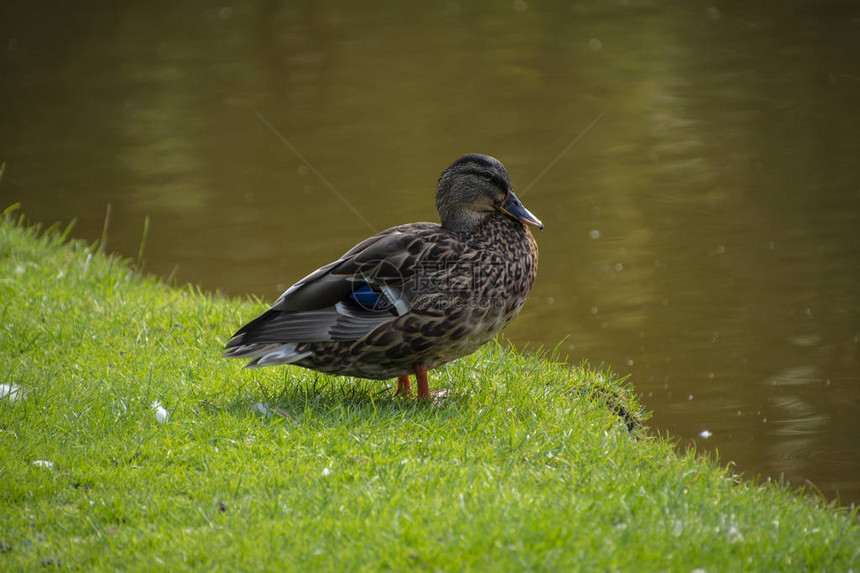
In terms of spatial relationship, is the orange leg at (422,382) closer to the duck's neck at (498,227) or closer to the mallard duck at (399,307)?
the mallard duck at (399,307)

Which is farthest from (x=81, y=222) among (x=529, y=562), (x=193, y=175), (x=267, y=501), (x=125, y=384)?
(x=529, y=562)

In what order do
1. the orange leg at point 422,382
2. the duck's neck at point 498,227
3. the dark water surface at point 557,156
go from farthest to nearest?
the dark water surface at point 557,156 → the duck's neck at point 498,227 → the orange leg at point 422,382

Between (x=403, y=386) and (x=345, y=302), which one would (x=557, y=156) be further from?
(x=345, y=302)

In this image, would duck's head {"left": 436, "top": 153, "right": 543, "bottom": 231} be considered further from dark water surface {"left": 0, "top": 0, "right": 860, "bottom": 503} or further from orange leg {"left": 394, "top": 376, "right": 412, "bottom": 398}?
dark water surface {"left": 0, "top": 0, "right": 860, "bottom": 503}

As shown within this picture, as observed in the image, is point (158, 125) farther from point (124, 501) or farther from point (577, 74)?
point (124, 501)

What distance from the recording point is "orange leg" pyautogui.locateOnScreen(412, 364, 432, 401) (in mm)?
4246

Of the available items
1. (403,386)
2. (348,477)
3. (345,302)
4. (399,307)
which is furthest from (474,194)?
(348,477)

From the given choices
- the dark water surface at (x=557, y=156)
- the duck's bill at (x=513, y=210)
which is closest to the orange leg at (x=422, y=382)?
the duck's bill at (x=513, y=210)

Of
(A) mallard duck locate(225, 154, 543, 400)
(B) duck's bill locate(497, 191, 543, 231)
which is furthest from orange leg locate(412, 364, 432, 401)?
(B) duck's bill locate(497, 191, 543, 231)

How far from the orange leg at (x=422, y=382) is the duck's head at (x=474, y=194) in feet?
2.18

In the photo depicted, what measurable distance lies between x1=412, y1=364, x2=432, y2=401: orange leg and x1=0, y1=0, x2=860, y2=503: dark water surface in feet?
5.12

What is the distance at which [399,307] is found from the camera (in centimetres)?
415

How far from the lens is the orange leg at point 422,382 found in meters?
4.25

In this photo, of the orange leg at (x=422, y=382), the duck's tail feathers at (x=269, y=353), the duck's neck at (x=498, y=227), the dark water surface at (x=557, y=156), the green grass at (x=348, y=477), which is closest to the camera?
the green grass at (x=348, y=477)
